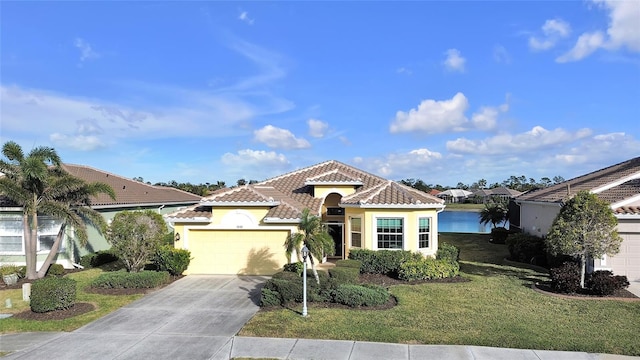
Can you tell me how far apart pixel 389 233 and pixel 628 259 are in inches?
369

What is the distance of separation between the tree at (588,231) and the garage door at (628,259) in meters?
2.54

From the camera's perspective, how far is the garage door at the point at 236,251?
18531 millimetres

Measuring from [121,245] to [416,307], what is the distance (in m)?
11.5

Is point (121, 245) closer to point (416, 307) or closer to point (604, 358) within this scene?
point (416, 307)

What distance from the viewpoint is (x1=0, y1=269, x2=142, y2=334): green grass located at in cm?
1110

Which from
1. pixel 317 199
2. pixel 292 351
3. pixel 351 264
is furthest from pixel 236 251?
pixel 292 351

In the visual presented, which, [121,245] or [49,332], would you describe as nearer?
[49,332]

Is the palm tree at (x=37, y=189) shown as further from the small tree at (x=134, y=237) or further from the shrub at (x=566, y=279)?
the shrub at (x=566, y=279)

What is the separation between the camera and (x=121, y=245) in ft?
53.4

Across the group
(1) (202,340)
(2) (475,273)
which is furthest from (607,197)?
(1) (202,340)

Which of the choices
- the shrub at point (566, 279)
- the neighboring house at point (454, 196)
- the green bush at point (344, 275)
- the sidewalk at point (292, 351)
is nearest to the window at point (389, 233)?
the green bush at point (344, 275)

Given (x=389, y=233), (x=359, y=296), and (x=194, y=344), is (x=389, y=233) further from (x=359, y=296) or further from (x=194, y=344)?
(x=194, y=344)

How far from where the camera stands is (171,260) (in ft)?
57.8

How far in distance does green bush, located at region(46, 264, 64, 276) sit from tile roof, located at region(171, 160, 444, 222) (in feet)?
19.2
